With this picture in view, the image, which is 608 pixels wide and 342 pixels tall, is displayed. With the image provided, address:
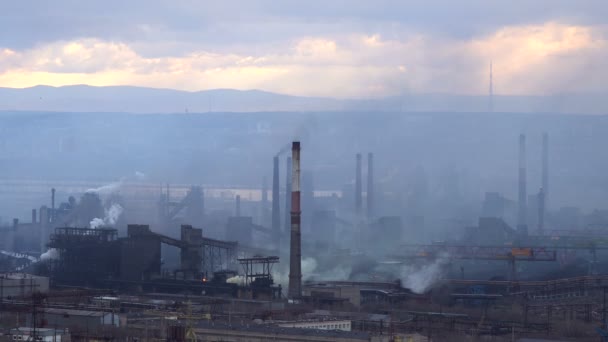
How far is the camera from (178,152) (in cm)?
11494

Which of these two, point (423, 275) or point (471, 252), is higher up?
point (471, 252)

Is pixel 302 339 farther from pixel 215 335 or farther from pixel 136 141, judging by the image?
pixel 136 141

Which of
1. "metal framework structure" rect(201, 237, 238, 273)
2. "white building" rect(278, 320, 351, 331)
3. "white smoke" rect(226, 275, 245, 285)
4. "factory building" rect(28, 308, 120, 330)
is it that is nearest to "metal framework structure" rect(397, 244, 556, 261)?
"metal framework structure" rect(201, 237, 238, 273)

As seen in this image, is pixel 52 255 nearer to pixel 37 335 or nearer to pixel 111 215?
pixel 111 215

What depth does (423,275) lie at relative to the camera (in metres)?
53.8

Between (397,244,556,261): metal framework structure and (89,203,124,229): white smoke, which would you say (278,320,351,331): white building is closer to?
(397,244,556,261): metal framework structure

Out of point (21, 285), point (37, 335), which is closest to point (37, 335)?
point (37, 335)

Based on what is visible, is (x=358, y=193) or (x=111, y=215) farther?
(x=358, y=193)

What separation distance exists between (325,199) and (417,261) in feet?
98.6

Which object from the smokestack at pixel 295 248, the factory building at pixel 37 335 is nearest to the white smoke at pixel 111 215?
the smokestack at pixel 295 248

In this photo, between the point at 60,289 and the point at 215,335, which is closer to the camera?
the point at 215,335

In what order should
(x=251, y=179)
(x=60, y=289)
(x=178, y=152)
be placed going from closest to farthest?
(x=60, y=289)
(x=251, y=179)
(x=178, y=152)

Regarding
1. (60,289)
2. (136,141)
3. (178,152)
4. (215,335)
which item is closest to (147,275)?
(60,289)

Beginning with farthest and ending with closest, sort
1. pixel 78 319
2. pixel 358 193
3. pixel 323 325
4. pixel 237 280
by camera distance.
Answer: pixel 358 193
pixel 237 280
pixel 323 325
pixel 78 319
